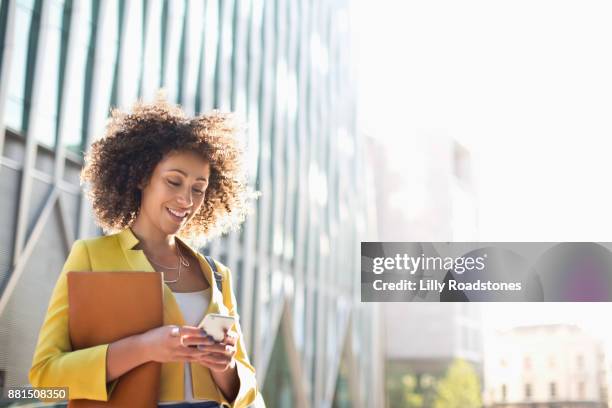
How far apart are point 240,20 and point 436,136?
187ft

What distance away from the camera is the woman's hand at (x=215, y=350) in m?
1.71

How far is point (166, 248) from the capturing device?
7.04 ft

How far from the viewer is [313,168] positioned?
29719 millimetres

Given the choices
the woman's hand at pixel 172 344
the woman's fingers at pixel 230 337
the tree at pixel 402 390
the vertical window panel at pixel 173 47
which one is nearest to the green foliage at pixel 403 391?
the tree at pixel 402 390

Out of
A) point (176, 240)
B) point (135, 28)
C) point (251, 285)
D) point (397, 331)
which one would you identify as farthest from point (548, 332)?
point (176, 240)

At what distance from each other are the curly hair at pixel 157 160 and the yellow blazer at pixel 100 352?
0.21m

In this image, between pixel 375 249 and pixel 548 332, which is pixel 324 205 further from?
pixel 548 332

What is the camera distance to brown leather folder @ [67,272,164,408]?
5.82 feet

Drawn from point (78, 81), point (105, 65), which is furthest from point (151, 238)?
point (105, 65)

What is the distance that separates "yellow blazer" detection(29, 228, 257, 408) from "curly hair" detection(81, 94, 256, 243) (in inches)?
8.2

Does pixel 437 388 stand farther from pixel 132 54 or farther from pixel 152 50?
pixel 132 54

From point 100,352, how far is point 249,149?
42.9 inches

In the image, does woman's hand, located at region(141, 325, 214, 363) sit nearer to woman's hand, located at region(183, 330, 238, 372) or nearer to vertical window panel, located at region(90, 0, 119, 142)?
woman's hand, located at region(183, 330, 238, 372)

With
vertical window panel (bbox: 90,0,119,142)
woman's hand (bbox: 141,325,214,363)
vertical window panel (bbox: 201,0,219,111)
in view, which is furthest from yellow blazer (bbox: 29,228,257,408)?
vertical window panel (bbox: 201,0,219,111)
